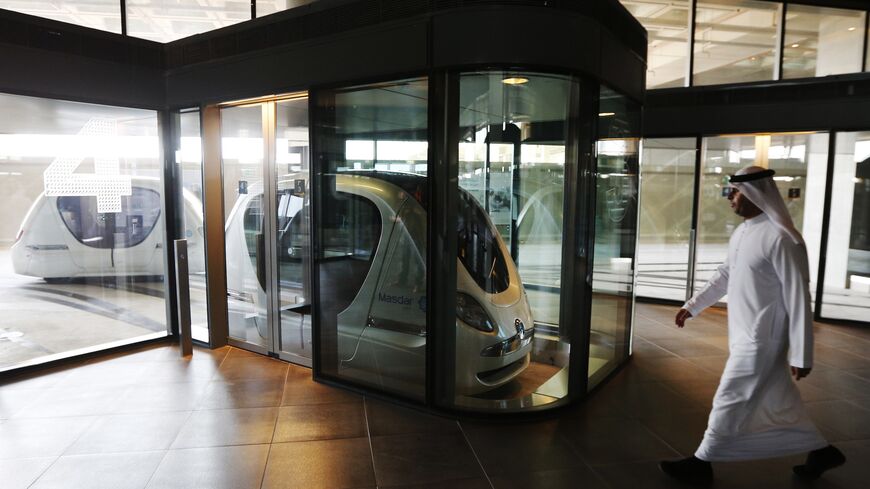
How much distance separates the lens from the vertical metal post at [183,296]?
5.10 metres

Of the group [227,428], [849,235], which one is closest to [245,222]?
[227,428]

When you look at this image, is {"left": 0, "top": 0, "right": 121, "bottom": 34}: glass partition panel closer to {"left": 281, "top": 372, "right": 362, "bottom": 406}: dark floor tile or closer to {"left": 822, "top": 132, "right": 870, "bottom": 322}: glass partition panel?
{"left": 281, "top": 372, "right": 362, "bottom": 406}: dark floor tile

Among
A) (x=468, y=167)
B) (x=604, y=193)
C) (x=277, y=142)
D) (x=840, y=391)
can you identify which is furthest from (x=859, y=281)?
(x=277, y=142)

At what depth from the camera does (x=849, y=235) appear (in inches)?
270

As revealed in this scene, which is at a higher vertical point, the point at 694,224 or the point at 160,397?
the point at 694,224

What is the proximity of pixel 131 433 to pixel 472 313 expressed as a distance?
7.95 feet

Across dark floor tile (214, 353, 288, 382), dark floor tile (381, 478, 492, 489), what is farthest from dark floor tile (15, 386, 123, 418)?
dark floor tile (381, 478, 492, 489)

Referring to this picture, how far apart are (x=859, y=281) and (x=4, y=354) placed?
31.6 feet

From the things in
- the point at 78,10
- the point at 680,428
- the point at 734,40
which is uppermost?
the point at 734,40

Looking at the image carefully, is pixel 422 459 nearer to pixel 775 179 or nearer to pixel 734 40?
pixel 775 179

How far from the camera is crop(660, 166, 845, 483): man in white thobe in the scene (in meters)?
2.79

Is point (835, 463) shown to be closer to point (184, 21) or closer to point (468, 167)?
point (468, 167)

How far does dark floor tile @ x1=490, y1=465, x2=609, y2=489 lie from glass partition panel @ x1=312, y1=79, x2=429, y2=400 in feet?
3.53

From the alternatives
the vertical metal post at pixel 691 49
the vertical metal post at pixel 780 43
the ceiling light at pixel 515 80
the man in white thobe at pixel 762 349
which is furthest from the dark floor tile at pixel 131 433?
the vertical metal post at pixel 780 43
